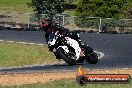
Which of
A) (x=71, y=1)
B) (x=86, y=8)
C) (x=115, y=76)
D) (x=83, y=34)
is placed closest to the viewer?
(x=115, y=76)

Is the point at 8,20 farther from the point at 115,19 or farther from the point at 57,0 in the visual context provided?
the point at 115,19

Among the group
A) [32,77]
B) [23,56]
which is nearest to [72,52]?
[32,77]

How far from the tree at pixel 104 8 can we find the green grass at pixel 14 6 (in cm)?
1864

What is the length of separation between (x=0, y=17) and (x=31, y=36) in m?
11.8

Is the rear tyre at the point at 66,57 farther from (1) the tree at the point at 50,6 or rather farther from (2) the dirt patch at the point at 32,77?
(1) the tree at the point at 50,6

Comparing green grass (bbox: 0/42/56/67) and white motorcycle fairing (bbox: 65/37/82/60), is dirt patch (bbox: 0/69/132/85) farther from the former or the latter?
green grass (bbox: 0/42/56/67)

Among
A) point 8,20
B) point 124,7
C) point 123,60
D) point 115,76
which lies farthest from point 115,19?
point 115,76

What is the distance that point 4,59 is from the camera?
88.2ft

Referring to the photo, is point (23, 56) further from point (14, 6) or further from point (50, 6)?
point (14, 6)

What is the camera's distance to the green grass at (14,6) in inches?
2641

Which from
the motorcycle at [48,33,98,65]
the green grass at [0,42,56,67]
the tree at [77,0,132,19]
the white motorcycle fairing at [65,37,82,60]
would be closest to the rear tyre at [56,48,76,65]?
the motorcycle at [48,33,98,65]

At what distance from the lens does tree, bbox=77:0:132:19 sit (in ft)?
154

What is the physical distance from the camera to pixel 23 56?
27.3 meters

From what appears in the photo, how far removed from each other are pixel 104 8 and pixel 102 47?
14.3m
